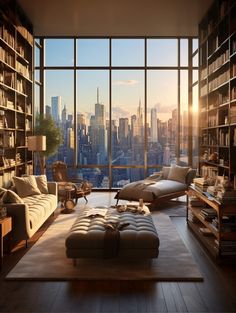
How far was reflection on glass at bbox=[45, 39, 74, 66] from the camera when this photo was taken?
10758 mm

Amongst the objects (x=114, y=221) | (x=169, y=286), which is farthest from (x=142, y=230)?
(x=169, y=286)

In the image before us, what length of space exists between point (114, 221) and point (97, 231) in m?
0.54

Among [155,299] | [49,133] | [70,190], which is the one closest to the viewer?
[155,299]

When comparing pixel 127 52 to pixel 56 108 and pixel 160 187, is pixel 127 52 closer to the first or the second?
pixel 56 108

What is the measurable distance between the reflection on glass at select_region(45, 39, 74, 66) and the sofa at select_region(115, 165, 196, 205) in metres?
4.08

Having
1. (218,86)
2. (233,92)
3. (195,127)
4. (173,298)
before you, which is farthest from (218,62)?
(173,298)

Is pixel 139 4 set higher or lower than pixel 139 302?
higher

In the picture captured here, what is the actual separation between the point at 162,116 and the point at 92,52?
2.62m

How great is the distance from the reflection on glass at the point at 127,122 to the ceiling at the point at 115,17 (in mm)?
1454

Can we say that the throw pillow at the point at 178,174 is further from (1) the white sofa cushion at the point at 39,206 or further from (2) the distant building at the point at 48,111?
(2) the distant building at the point at 48,111

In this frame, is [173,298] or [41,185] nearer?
[173,298]

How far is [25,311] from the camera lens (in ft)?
10.8

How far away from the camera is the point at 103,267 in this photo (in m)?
4.41

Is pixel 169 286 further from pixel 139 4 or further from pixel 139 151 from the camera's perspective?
pixel 139 151
